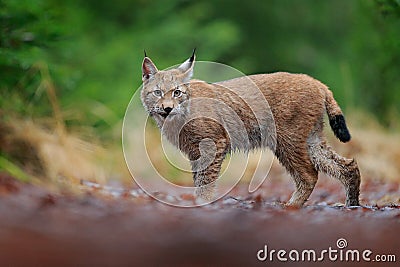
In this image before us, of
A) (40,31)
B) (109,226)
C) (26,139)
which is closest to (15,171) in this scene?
(26,139)

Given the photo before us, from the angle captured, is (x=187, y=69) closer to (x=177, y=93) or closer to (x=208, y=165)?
(x=177, y=93)

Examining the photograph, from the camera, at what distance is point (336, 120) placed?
476 centimetres

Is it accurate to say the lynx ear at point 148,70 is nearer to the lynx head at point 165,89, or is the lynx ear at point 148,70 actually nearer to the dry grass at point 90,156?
the lynx head at point 165,89

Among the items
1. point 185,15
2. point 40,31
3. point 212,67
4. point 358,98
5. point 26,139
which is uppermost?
point 185,15

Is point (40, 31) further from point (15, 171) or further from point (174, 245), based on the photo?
point (174, 245)

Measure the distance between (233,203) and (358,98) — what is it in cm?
719

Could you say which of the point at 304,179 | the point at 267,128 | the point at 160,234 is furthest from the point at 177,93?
the point at 160,234

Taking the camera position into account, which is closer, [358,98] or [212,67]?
[212,67]

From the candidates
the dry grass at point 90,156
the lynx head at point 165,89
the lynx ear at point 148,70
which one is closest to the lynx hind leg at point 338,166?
the lynx head at point 165,89

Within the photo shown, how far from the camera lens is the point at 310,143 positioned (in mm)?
4672

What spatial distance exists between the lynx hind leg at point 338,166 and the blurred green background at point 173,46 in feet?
4.72

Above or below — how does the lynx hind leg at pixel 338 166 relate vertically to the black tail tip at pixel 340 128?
below

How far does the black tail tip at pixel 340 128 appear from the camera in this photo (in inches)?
186

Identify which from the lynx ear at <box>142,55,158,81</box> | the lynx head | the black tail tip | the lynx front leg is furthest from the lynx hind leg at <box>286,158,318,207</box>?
the lynx ear at <box>142,55,158,81</box>
